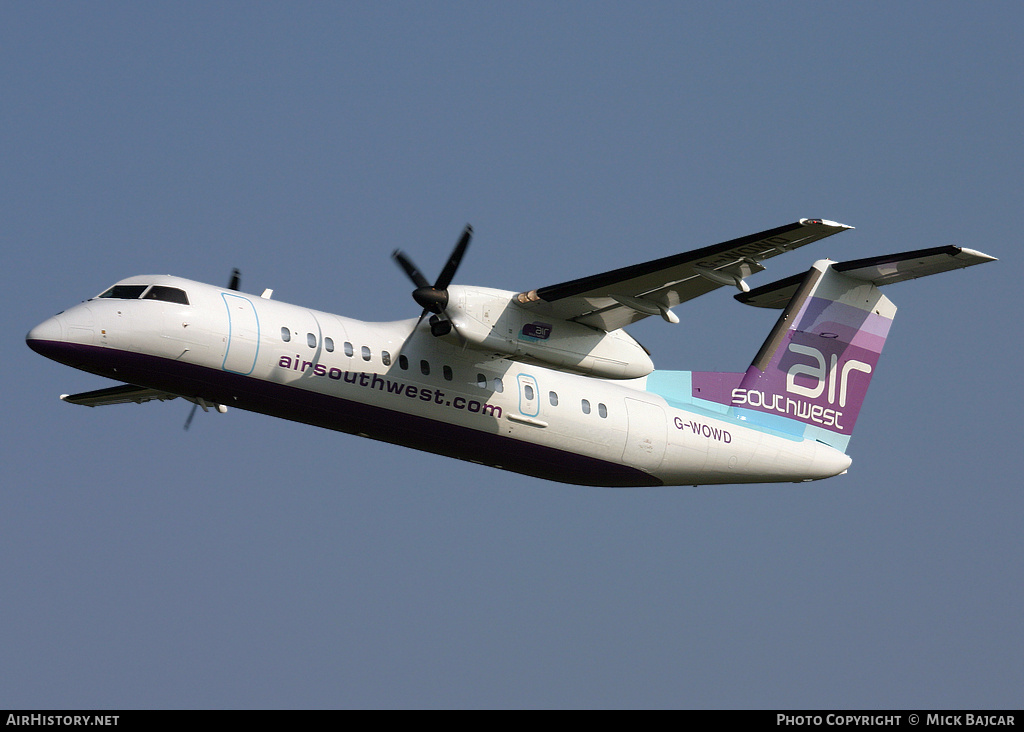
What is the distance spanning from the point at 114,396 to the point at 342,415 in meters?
5.93

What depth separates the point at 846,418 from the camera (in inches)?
859

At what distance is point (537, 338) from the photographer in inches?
705

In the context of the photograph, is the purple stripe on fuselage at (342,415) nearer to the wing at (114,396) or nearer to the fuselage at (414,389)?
the fuselage at (414,389)

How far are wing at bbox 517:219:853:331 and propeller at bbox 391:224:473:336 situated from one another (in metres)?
1.14

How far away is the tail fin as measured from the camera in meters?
21.2

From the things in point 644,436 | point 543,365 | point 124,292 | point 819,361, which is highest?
point 819,361

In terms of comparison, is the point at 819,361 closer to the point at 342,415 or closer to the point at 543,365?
the point at 543,365

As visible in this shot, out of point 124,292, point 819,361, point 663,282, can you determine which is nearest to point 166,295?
point 124,292

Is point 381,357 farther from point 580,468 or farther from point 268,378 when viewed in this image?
point 580,468

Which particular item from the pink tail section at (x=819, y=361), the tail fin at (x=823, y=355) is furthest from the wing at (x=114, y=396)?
the tail fin at (x=823, y=355)

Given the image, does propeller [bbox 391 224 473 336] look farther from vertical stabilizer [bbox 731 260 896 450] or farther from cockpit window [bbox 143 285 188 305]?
vertical stabilizer [bbox 731 260 896 450]

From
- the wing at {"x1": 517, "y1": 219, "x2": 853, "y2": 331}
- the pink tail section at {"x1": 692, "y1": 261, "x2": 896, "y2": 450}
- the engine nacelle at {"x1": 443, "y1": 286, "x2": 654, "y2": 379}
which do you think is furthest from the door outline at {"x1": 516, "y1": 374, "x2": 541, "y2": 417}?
the pink tail section at {"x1": 692, "y1": 261, "x2": 896, "y2": 450}
